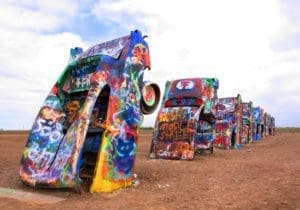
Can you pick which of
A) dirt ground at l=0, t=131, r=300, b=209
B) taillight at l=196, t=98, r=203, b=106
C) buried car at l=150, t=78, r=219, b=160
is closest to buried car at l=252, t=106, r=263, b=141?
buried car at l=150, t=78, r=219, b=160

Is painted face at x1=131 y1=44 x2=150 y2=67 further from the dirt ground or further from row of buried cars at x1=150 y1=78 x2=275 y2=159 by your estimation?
row of buried cars at x1=150 y1=78 x2=275 y2=159

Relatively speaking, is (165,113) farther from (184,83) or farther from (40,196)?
(40,196)

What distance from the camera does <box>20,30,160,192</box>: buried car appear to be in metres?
9.61

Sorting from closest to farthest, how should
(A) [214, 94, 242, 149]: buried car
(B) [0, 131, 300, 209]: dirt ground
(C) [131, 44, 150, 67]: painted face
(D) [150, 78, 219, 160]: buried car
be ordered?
(B) [0, 131, 300, 209]: dirt ground < (C) [131, 44, 150, 67]: painted face < (D) [150, 78, 219, 160]: buried car < (A) [214, 94, 242, 149]: buried car

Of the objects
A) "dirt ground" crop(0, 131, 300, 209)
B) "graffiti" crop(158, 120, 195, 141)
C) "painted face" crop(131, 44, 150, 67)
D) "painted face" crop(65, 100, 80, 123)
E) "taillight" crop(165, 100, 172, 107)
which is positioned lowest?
"dirt ground" crop(0, 131, 300, 209)

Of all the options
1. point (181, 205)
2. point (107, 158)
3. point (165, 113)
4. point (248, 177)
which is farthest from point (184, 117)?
point (181, 205)

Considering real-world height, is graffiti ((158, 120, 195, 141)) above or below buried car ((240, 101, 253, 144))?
below

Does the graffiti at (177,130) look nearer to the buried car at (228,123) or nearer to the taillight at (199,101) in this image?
the taillight at (199,101)

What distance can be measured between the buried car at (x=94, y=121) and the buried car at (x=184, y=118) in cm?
519

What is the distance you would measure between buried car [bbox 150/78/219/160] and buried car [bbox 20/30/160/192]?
519 cm

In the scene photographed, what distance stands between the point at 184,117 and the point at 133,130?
21.4 feet

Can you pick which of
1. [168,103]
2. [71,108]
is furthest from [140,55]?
[168,103]

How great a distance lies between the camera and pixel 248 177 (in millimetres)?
10914

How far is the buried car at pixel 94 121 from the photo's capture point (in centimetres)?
961
